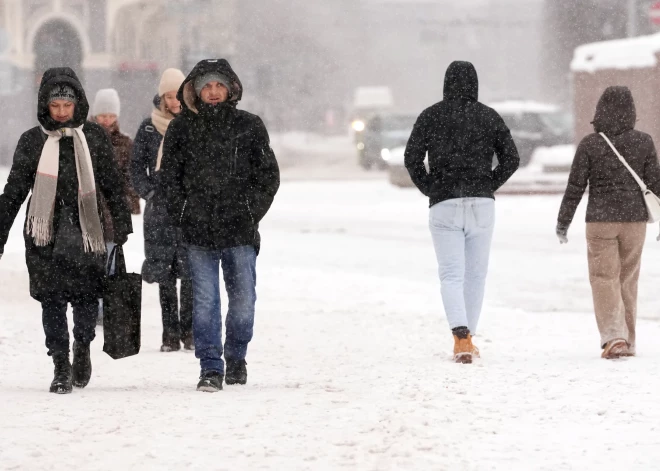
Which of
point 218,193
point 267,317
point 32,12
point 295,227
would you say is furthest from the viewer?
point 32,12

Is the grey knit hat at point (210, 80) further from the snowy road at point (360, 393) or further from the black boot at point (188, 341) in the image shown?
the black boot at point (188, 341)

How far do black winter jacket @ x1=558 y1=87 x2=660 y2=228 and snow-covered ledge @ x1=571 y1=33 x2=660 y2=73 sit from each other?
17.5 metres

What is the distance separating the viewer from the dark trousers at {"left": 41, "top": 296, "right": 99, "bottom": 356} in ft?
23.3

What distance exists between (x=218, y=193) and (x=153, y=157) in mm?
1942

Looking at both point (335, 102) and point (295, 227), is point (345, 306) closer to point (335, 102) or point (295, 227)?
point (295, 227)

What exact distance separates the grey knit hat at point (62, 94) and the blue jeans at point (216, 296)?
959 mm

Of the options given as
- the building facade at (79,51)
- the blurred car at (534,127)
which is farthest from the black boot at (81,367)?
the building facade at (79,51)

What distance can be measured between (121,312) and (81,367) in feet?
1.39

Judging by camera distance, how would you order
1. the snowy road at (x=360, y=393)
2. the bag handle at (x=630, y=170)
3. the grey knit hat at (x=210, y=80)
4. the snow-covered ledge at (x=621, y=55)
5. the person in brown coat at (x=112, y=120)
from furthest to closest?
1. the snow-covered ledge at (x=621, y=55)
2. the person in brown coat at (x=112, y=120)
3. the bag handle at (x=630, y=170)
4. the grey knit hat at (x=210, y=80)
5. the snowy road at (x=360, y=393)

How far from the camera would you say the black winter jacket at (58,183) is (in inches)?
274

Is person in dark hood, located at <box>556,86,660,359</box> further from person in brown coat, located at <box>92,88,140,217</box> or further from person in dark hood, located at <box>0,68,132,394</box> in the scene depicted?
person in brown coat, located at <box>92,88,140,217</box>

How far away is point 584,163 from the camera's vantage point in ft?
26.5

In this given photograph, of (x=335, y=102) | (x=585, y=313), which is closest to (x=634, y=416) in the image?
(x=585, y=313)

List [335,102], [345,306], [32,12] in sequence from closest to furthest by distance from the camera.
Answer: [345,306] < [32,12] < [335,102]
